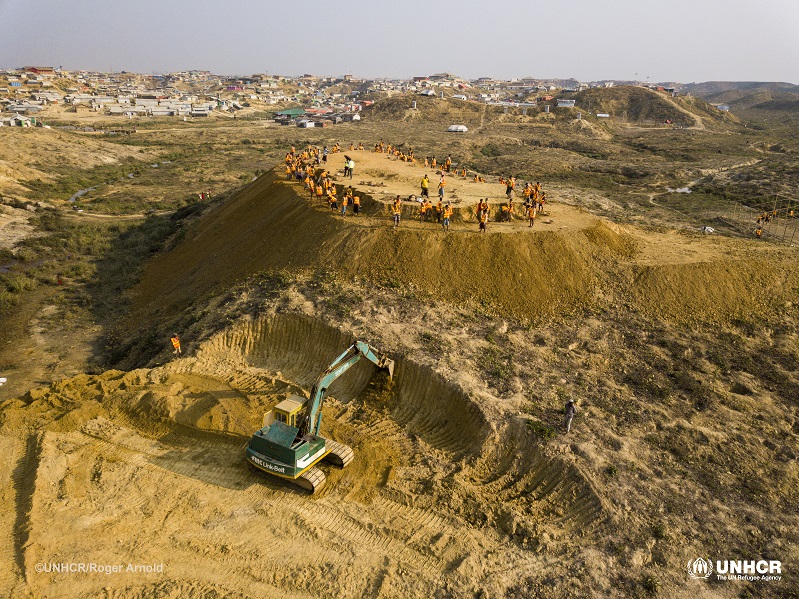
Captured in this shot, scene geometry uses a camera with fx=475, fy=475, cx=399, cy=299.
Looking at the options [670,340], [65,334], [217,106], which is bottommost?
[65,334]

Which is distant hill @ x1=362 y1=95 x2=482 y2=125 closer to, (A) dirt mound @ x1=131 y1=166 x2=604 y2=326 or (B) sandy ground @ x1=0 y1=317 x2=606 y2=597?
(A) dirt mound @ x1=131 y1=166 x2=604 y2=326

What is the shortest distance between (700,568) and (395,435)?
7.44 meters

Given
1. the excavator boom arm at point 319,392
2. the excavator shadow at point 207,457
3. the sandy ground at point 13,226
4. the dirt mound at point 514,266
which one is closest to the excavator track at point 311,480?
the excavator shadow at point 207,457

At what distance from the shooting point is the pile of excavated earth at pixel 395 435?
956 centimetres

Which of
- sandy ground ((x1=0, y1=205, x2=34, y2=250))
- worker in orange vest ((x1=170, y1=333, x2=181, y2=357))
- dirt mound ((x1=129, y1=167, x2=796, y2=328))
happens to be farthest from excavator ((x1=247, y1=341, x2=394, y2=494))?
sandy ground ((x1=0, y1=205, x2=34, y2=250))

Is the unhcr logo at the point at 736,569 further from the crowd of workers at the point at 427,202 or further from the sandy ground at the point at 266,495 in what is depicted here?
the crowd of workers at the point at 427,202

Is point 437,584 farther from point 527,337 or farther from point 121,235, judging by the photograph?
point 121,235

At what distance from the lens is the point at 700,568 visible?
940 centimetres

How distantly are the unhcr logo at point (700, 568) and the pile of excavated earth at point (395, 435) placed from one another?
236mm

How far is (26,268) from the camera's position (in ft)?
89.4

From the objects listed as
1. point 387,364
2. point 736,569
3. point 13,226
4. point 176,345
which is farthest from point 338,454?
point 13,226

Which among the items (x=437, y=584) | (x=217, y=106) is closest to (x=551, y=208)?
(x=437, y=584)

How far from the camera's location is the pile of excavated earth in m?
9.56

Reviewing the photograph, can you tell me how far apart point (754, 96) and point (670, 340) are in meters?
199
